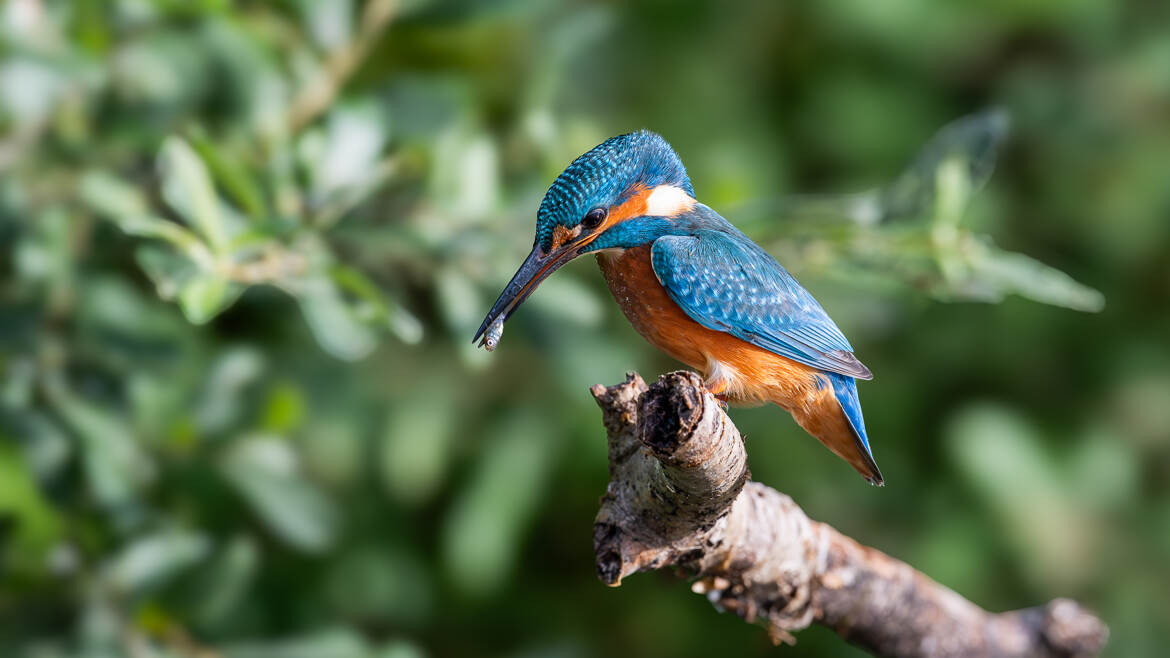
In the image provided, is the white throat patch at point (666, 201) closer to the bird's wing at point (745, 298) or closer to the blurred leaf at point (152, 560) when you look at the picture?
the bird's wing at point (745, 298)

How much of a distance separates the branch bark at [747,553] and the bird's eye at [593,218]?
0.85 ft

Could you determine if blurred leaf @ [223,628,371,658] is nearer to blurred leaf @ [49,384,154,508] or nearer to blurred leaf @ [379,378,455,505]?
blurred leaf @ [49,384,154,508]

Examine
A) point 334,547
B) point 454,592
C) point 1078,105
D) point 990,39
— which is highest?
point 990,39

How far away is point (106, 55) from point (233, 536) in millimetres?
983

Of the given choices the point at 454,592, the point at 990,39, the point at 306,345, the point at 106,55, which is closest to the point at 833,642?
the point at 454,592

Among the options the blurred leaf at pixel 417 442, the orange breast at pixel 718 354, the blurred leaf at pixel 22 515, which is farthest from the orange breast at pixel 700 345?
the blurred leaf at pixel 417 442

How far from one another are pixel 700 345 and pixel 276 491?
1009 mm

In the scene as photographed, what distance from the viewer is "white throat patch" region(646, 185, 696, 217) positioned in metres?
1.85

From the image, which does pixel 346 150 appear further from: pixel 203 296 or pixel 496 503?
pixel 496 503

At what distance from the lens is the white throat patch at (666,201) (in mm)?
1846

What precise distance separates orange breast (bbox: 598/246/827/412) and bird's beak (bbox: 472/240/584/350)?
0.17 meters

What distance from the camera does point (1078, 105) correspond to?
3.62 metres

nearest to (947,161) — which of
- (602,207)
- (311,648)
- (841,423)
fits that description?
(841,423)

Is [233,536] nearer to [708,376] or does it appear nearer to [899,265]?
[708,376]
